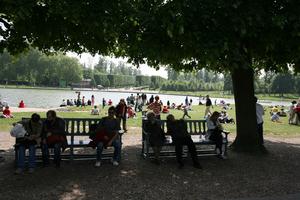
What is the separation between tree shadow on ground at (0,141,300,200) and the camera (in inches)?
293

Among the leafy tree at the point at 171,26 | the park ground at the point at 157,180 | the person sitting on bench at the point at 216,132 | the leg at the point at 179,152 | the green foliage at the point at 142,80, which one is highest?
the green foliage at the point at 142,80

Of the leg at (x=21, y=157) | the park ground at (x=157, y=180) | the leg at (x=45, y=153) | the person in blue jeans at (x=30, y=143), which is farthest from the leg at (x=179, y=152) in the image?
the leg at (x=21, y=157)

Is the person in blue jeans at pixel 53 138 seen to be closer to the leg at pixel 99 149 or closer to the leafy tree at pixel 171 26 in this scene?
the leg at pixel 99 149

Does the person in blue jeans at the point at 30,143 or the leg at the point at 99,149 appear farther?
the leg at the point at 99,149

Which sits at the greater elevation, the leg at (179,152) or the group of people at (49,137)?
the group of people at (49,137)

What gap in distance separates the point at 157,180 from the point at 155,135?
150 cm

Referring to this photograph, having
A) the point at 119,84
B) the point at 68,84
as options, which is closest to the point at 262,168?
the point at 68,84

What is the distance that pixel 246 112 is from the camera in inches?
458

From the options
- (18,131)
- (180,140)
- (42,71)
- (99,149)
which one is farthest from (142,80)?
(18,131)

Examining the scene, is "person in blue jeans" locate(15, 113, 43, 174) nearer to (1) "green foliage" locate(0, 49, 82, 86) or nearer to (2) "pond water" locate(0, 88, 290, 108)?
(2) "pond water" locate(0, 88, 290, 108)

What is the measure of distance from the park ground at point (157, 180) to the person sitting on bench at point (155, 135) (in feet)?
1.21

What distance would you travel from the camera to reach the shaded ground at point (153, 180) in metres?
7.45

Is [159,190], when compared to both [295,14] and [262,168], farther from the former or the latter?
[295,14]

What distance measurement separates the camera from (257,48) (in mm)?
9719
